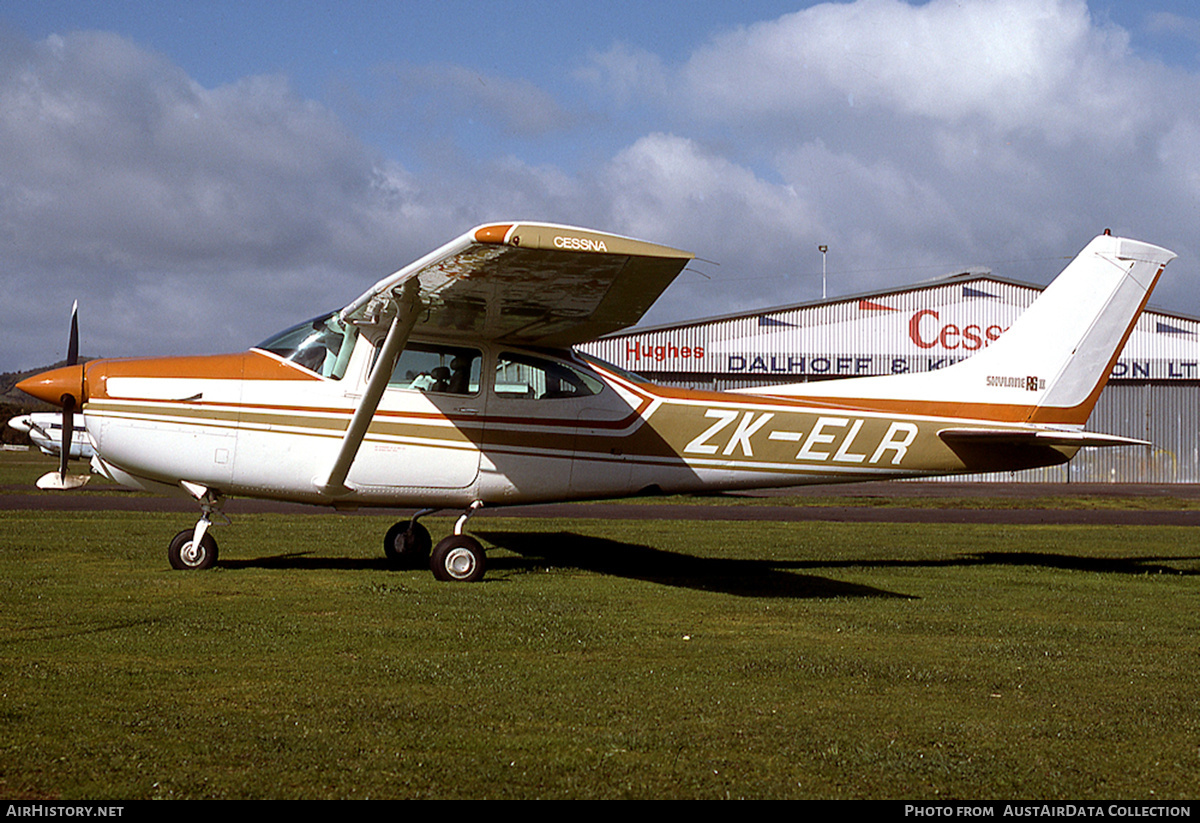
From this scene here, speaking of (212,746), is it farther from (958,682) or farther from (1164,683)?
(1164,683)

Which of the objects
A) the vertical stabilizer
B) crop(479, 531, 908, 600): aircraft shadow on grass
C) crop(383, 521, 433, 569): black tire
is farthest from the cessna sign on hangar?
crop(383, 521, 433, 569): black tire

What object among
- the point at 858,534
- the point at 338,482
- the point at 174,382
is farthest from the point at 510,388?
the point at 858,534

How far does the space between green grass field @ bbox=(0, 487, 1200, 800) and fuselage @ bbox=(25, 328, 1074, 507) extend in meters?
0.97

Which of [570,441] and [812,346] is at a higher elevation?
[812,346]

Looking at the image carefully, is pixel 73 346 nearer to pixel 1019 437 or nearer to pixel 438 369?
pixel 438 369

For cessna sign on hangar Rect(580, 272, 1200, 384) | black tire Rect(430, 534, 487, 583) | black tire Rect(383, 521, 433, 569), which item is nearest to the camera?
black tire Rect(430, 534, 487, 583)

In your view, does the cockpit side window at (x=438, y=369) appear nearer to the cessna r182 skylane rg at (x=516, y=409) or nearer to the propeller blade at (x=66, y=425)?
the cessna r182 skylane rg at (x=516, y=409)

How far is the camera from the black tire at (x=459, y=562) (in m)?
9.76

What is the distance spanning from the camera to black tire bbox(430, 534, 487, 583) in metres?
9.76

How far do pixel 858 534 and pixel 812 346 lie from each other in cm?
2645

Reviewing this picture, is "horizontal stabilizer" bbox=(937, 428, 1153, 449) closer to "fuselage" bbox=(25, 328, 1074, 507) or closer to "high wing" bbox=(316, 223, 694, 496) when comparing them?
"fuselage" bbox=(25, 328, 1074, 507)

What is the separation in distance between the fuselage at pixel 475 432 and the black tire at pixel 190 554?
0.56 meters

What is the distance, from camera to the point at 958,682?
571 centimetres

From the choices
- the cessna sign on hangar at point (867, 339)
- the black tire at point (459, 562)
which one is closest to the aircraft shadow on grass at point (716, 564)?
the black tire at point (459, 562)
